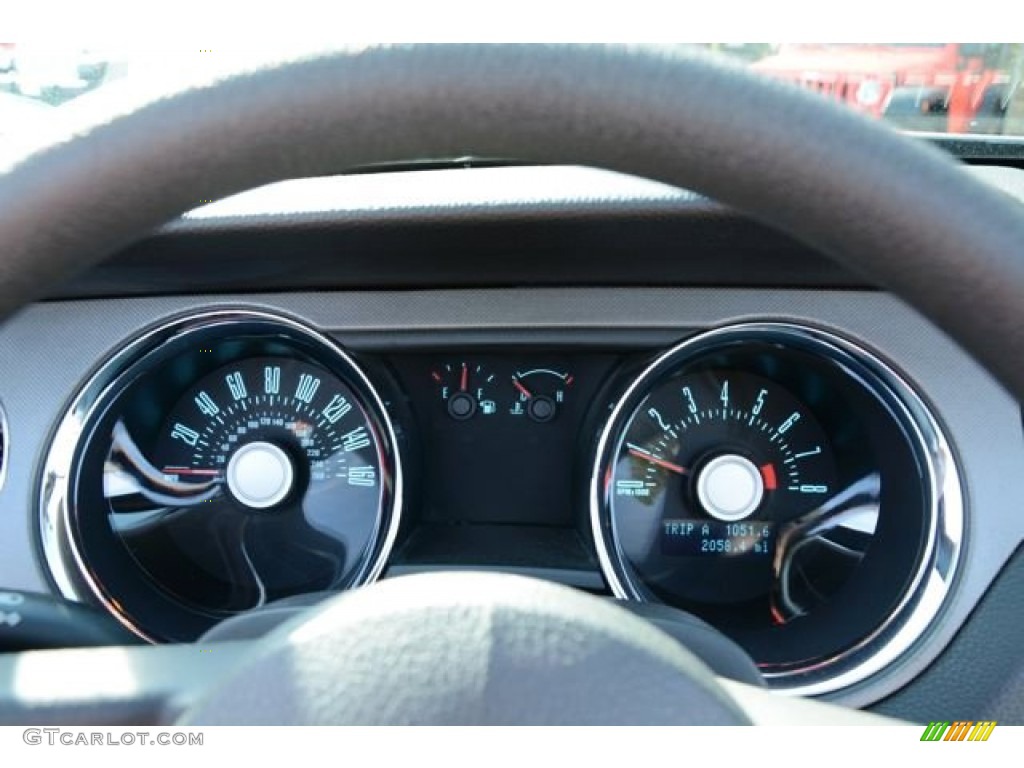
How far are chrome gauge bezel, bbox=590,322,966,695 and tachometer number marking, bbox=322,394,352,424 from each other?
55 centimetres

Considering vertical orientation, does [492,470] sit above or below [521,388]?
below

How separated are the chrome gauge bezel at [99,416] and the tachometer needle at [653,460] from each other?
0.49m

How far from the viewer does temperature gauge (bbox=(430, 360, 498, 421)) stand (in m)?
2.07

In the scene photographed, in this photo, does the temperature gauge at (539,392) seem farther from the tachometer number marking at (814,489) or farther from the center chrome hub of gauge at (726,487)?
the tachometer number marking at (814,489)

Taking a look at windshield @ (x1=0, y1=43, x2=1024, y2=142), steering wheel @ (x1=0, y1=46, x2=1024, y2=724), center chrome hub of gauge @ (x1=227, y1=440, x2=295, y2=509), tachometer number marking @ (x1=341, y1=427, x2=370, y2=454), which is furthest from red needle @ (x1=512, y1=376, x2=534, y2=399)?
steering wheel @ (x1=0, y1=46, x2=1024, y2=724)

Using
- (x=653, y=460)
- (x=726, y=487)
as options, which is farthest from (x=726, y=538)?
(x=653, y=460)

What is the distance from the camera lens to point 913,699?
5.54ft

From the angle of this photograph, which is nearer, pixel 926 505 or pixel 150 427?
pixel 926 505

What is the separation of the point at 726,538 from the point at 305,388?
0.94 m

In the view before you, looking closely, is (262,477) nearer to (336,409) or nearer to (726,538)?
(336,409)

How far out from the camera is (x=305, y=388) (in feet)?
7.00

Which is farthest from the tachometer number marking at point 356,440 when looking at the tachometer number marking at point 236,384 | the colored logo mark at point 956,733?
the colored logo mark at point 956,733

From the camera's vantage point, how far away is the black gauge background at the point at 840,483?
1.82 metres

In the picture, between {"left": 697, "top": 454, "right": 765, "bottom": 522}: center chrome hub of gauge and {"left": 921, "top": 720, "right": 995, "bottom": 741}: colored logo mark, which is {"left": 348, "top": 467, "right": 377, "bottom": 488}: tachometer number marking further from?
{"left": 921, "top": 720, "right": 995, "bottom": 741}: colored logo mark
